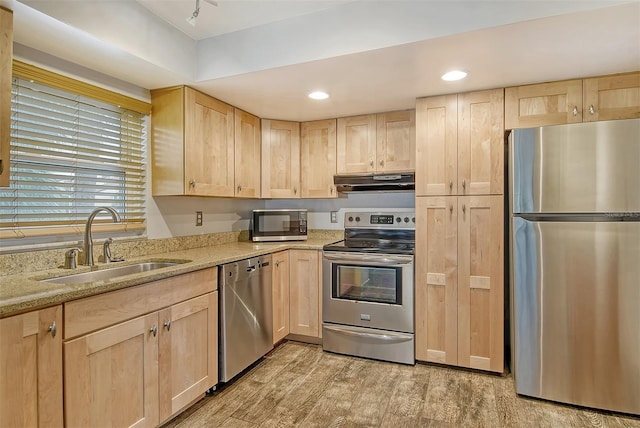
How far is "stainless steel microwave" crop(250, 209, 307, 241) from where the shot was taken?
3330 mm

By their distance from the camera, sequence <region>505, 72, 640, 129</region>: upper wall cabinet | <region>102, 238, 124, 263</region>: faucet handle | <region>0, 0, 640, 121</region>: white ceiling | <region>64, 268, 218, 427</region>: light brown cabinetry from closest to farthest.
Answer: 1. <region>64, 268, 218, 427</region>: light brown cabinetry
2. <region>0, 0, 640, 121</region>: white ceiling
3. <region>102, 238, 124, 263</region>: faucet handle
4. <region>505, 72, 640, 129</region>: upper wall cabinet

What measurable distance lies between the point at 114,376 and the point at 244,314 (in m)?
0.97

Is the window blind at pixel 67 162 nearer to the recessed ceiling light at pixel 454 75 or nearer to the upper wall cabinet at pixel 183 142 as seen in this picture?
the upper wall cabinet at pixel 183 142

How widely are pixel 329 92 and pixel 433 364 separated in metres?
2.24

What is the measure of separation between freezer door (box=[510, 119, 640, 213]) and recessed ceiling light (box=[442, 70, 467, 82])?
508 millimetres

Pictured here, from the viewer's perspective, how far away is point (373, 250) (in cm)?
276

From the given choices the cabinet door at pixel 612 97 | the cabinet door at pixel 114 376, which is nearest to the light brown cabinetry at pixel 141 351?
the cabinet door at pixel 114 376

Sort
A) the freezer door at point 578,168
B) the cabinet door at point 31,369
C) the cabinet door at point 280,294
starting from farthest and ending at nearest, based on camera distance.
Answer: the cabinet door at point 280,294, the freezer door at point 578,168, the cabinet door at point 31,369

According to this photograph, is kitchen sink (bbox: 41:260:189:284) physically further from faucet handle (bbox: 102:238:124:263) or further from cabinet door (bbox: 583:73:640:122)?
cabinet door (bbox: 583:73:640:122)

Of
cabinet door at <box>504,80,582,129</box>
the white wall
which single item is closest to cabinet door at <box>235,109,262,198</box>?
the white wall

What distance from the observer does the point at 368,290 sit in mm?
2811

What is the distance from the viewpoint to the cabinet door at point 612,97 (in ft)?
7.26

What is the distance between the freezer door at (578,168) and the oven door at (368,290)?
3.20 feet

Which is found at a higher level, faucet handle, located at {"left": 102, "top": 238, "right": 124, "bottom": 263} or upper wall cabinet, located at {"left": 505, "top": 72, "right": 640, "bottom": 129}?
upper wall cabinet, located at {"left": 505, "top": 72, "right": 640, "bottom": 129}
